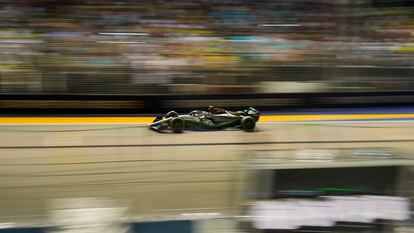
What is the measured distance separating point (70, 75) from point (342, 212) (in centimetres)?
439

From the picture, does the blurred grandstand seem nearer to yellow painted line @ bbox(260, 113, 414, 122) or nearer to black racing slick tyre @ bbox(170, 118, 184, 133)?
yellow painted line @ bbox(260, 113, 414, 122)

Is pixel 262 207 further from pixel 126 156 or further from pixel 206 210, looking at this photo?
pixel 126 156

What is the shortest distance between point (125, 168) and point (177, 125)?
1989 mm

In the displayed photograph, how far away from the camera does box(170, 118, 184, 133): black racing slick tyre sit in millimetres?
3570

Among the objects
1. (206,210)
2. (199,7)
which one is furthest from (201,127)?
(199,7)

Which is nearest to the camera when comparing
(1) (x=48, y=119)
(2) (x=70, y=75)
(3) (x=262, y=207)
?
(3) (x=262, y=207)

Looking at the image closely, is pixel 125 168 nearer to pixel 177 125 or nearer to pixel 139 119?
pixel 177 125

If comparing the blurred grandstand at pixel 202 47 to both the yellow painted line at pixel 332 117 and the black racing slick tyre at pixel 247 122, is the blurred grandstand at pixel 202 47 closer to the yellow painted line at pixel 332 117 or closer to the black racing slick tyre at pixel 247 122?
the yellow painted line at pixel 332 117

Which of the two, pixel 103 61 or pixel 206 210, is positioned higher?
pixel 103 61

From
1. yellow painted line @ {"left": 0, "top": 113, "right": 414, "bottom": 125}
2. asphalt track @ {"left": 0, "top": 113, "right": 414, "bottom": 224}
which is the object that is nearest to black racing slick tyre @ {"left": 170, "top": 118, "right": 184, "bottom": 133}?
yellow painted line @ {"left": 0, "top": 113, "right": 414, "bottom": 125}

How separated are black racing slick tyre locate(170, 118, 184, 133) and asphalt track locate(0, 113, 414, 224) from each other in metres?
1.32

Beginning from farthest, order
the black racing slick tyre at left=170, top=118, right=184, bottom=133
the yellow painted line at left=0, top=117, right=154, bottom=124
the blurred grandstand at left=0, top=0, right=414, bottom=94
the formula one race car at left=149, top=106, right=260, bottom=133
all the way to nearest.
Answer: the blurred grandstand at left=0, top=0, right=414, bottom=94
the yellow painted line at left=0, top=117, right=154, bottom=124
the formula one race car at left=149, top=106, right=260, bottom=133
the black racing slick tyre at left=170, top=118, right=184, bottom=133

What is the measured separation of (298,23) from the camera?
6.10 m

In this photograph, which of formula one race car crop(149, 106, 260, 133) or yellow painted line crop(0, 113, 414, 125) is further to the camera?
yellow painted line crop(0, 113, 414, 125)
